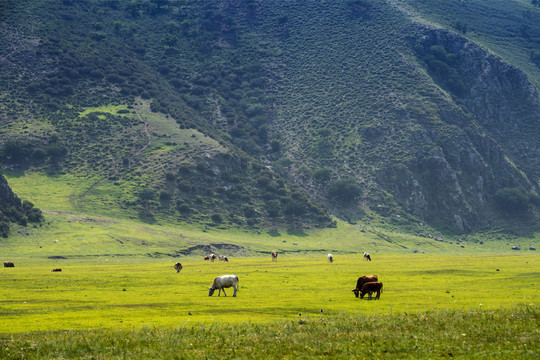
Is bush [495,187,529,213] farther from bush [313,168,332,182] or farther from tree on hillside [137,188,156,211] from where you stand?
tree on hillside [137,188,156,211]

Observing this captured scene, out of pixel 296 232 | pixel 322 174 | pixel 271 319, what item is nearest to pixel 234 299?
pixel 271 319

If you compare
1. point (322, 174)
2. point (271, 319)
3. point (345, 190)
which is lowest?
point (345, 190)

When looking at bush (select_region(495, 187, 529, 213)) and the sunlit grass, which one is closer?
the sunlit grass

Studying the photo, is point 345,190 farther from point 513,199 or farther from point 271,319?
point 271,319

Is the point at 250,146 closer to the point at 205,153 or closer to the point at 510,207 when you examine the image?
the point at 205,153

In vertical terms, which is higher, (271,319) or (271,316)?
(271,319)

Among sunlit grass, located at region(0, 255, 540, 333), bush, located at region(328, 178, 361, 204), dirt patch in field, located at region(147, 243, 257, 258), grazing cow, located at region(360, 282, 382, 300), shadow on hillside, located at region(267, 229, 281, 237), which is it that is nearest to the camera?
sunlit grass, located at region(0, 255, 540, 333)

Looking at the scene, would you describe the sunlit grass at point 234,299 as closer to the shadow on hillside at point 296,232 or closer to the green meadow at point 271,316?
the green meadow at point 271,316

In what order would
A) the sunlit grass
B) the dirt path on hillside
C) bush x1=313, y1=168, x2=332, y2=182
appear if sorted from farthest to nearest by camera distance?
bush x1=313, y1=168, x2=332, y2=182, the dirt path on hillside, the sunlit grass

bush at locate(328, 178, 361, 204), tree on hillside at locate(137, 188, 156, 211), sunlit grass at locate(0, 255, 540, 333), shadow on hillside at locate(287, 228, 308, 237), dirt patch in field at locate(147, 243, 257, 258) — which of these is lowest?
shadow on hillside at locate(287, 228, 308, 237)

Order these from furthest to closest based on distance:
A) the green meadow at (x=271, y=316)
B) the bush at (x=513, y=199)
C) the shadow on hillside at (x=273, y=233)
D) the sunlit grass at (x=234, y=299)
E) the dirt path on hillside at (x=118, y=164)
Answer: the bush at (x=513, y=199), the shadow on hillside at (x=273, y=233), the dirt path on hillside at (x=118, y=164), the sunlit grass at (x=234, y=299), the green meadow at (x=271, y=316)

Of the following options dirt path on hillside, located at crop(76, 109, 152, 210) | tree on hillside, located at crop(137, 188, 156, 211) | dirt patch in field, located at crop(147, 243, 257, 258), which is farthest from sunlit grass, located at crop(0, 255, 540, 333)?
tree on hillside, located at crop(137, 188, 156, 211)

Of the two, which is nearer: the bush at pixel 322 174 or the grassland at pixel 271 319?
the grassland at pixel 271 319

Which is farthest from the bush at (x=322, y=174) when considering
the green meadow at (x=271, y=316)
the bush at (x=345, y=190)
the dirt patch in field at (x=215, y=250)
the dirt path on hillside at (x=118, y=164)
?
the green meadow at (x=271, y=316)
